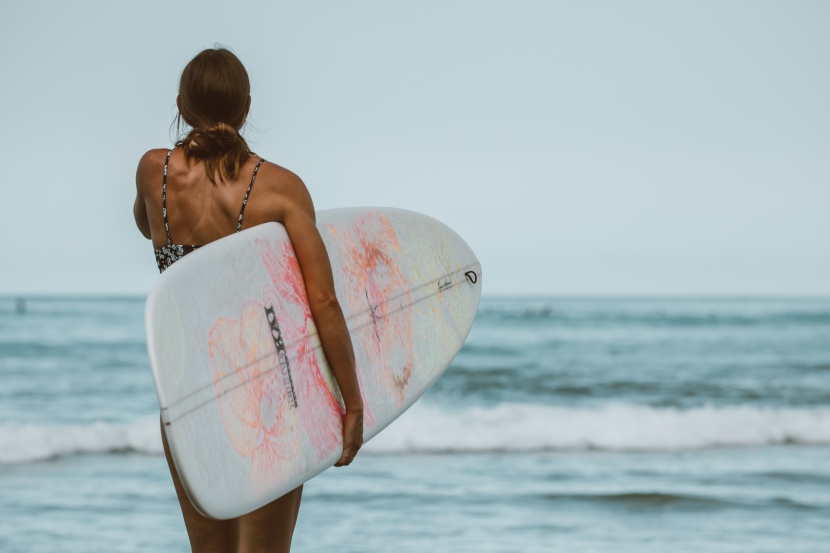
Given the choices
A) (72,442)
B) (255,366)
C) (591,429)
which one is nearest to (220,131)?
(255,366)

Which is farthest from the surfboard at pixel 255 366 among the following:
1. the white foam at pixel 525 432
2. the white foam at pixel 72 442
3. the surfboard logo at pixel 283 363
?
the white foam at pixel 72 442

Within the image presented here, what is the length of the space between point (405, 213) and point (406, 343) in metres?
0.51

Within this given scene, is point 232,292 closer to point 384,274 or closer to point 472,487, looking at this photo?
point 384,274

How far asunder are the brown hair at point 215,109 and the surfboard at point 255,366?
0.13m

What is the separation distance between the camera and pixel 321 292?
1.61 metres

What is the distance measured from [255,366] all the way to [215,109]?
0.50 m

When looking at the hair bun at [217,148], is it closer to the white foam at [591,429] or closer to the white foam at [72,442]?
the white foam at [591,429]

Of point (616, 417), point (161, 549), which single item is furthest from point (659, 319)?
point (161, 549)

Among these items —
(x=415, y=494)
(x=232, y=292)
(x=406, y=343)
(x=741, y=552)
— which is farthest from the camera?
(x=415, y=494)

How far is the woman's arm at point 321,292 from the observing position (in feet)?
5.15

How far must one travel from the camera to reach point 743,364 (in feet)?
48.4

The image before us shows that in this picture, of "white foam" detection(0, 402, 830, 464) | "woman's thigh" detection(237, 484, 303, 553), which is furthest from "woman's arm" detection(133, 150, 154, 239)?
"white foam" detection(0, 402, 830, 464)

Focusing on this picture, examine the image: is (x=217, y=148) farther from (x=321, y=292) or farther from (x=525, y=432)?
(x=525, y=432)

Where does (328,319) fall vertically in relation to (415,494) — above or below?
above
